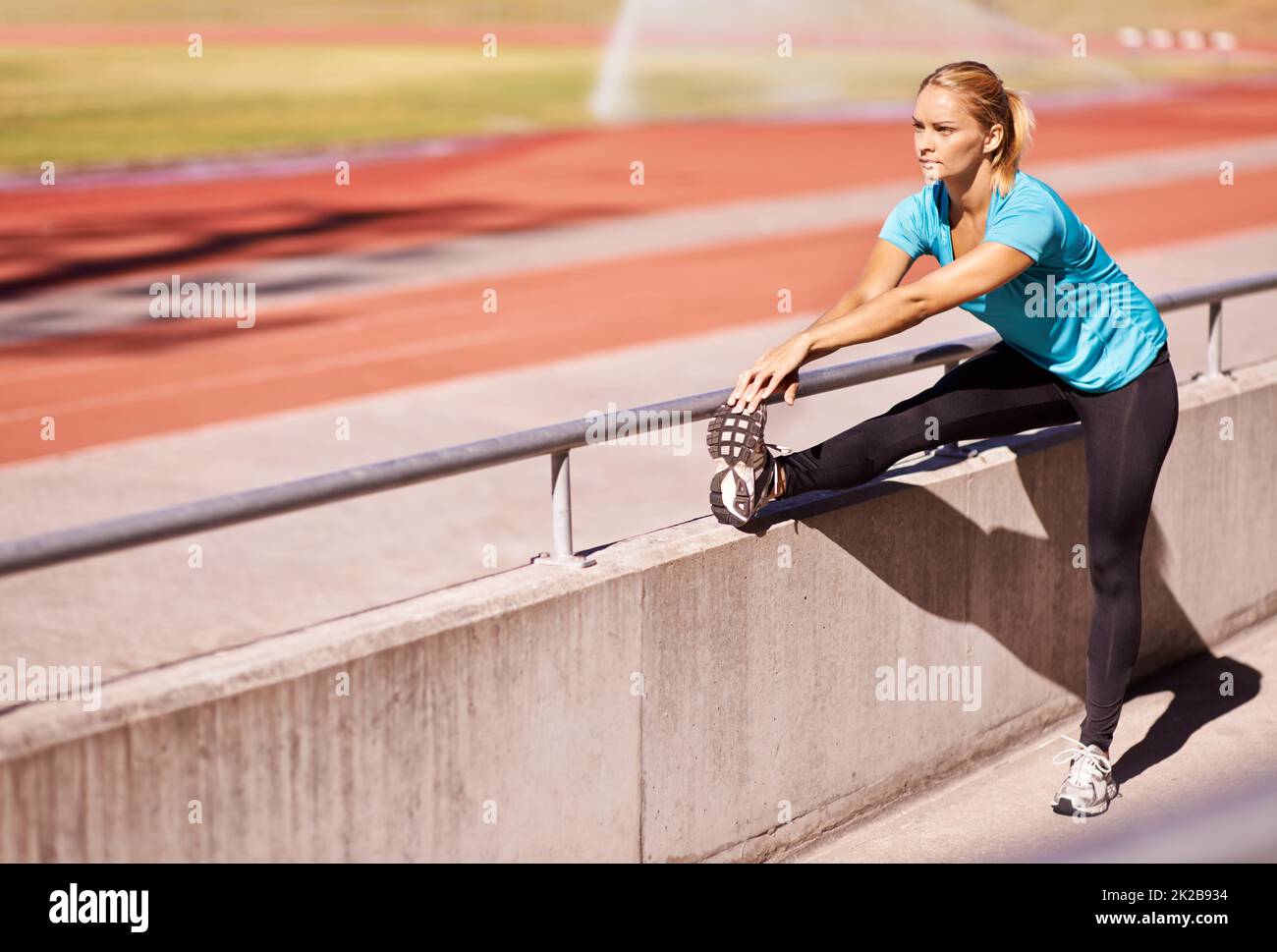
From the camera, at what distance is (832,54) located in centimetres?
5412

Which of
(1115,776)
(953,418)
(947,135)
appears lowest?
(1115,776)

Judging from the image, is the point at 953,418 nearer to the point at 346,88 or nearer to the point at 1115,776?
the point at 1115,776

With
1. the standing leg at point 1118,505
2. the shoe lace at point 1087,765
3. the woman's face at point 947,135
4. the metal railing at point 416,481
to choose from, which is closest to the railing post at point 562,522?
the metal railing at point 416,481

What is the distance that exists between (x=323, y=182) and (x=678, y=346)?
14.0 metres

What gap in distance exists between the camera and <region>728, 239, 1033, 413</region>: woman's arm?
434 centimetres

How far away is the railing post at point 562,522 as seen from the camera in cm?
422

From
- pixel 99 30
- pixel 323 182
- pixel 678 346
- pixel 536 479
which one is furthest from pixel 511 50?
pixel 536 479

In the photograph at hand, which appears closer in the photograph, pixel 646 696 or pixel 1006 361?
pixel 646 696

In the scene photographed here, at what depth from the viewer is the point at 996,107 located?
4504 mm

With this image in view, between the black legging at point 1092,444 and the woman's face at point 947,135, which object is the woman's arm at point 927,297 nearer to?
the woman's face at point 947,135

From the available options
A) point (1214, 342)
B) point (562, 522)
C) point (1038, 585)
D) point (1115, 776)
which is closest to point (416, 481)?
point (562, 522)

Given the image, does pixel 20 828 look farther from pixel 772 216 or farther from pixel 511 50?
pixel 511 50

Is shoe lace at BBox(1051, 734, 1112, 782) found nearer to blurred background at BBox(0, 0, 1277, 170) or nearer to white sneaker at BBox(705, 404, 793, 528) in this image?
white sneaker at BBox(705, 404, 793, 528)

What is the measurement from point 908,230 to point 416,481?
6.07 feet
